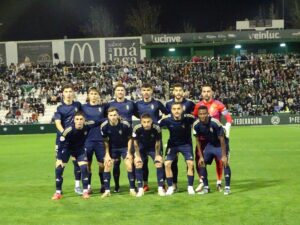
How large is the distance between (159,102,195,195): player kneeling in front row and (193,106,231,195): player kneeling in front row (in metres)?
0.23

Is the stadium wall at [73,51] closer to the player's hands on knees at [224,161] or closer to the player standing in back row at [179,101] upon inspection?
the player standing in back row at [179,101]

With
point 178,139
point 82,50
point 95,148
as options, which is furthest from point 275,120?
point 95,148

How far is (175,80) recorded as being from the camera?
40344mm

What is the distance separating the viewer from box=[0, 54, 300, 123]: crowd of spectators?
36.6 m

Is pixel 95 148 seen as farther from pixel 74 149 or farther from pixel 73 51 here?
pixel 73 51

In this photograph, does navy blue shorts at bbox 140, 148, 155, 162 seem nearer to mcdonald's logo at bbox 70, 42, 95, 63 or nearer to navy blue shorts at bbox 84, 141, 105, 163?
navy blue shorts at bbox 84, 141, 105, 163

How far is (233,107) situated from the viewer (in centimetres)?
3591

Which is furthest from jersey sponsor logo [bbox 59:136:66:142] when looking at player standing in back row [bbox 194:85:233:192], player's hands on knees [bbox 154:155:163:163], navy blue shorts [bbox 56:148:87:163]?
player standing in back row [bbox 194:85:233:192]

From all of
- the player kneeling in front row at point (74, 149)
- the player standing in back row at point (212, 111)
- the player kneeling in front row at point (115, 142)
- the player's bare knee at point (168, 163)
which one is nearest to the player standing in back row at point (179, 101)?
the player standing in back row at point (212, 111)

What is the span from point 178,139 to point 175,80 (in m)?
30.3

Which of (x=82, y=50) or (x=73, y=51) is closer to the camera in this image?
(x=82, y=50)

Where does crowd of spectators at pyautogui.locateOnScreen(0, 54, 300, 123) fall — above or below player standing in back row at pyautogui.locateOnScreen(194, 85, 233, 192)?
above

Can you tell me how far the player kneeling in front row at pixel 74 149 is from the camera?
995cm

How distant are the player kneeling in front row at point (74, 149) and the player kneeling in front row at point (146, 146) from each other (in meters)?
1.04
